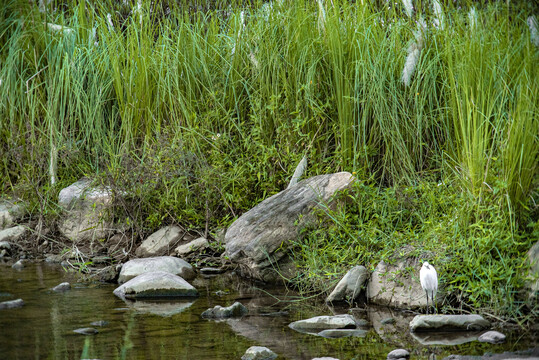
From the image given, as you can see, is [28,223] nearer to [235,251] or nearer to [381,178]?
[235,251]

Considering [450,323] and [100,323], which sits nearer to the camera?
[450,323]

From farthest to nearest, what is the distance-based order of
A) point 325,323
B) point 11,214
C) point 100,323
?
point 11,214
point 100,323
point 325,323

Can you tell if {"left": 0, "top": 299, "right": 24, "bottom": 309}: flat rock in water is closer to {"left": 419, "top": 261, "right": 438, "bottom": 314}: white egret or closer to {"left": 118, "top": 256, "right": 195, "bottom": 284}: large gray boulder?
{"left": 118, "top": 256, "right": 195, "bottom": 284}: large gray boulder

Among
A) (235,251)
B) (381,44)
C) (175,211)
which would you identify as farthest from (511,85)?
(175,211)

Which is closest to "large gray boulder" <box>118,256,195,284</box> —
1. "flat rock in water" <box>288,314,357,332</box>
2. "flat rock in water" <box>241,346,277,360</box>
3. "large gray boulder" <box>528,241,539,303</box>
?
"flat rock in water" <box>288,314,357,332</box>

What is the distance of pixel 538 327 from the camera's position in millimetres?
3338

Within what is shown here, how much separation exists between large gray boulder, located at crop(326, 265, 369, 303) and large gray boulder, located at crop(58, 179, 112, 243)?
2.29 metres

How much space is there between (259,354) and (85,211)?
10.4ft

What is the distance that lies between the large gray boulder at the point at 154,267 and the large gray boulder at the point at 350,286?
120 cm

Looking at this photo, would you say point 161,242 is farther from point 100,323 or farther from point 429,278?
point 429,278

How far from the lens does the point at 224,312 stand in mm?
3824

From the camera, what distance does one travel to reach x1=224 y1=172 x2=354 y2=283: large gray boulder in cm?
448

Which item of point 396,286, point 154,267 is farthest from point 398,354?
point 154,267

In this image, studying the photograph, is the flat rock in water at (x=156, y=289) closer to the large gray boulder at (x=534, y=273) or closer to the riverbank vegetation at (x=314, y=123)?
the riverbank vegetation at (x=314, y=123)
